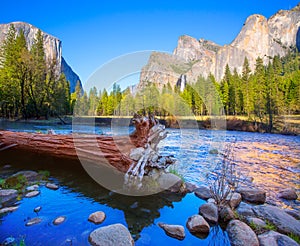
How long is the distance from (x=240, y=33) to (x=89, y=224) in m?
178

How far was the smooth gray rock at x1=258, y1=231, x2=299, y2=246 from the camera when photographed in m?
2.99

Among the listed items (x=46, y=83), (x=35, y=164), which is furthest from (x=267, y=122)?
(x=46, y=83)

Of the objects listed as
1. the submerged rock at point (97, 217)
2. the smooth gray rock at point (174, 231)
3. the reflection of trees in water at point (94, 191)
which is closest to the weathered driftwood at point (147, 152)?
the reflection of trees in water at point (94, 191)

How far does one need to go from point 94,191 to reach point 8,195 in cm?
188

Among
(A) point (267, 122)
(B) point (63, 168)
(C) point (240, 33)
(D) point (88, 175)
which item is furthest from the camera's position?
(C) point (240, 33)

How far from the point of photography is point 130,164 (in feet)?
15.2

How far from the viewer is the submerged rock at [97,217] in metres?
3.61

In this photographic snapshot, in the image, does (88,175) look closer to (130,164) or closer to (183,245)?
(130,164)

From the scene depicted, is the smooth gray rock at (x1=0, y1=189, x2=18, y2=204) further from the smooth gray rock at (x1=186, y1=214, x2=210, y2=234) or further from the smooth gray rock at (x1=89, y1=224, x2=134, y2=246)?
the smooth gray rock at (x1=186, y1=214, x2=210, y2=234)

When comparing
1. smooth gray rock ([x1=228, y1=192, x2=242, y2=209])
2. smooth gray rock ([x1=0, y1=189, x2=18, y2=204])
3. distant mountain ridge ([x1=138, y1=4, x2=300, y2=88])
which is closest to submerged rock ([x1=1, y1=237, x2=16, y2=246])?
smooth gray rock ([x1=0, y1=189, x2=18, y2=204])

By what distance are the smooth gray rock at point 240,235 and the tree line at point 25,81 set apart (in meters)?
36.0

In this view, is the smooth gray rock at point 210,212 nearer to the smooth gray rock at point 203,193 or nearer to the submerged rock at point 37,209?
the smooth gray rock at point 203,193

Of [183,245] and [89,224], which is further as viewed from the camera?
[89,224]

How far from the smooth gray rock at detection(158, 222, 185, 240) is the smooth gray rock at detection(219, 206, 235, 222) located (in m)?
0.96
